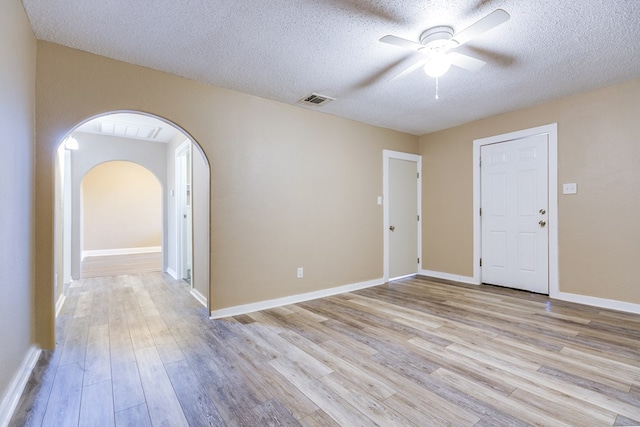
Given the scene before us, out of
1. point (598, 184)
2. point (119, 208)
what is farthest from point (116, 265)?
point (598, 184)

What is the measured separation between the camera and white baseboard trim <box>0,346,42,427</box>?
5.01 ft

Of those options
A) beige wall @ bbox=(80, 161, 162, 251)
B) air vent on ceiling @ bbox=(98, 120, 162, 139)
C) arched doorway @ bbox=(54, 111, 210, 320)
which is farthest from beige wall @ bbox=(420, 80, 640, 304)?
beige wall @ bbox=(80, 161, 162, 251)

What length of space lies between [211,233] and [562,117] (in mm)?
4302

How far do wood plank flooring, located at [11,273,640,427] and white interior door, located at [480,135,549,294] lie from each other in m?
0.66

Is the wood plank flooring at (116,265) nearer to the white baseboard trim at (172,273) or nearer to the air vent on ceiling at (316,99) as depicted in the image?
the white baseboard trim at (172,273)

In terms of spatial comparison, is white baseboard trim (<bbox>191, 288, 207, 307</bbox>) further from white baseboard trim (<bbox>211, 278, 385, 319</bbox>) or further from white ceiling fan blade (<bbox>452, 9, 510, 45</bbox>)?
white ceiling fan blade (<bbox>452, 9, 510, 45</bbox>)

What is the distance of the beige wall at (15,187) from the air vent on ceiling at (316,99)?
2.34 metres

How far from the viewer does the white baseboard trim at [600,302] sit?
3.10 metres

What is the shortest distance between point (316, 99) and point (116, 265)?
554 centimetres

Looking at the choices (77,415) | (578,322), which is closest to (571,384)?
(578,322)

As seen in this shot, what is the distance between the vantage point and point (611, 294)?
127 inches

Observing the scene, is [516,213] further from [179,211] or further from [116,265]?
[116,265]

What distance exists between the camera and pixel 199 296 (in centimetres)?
371

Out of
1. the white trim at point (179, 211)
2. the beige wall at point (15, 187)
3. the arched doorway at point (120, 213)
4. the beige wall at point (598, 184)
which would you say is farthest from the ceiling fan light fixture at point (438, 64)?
the arched doorway at point (120, 213)
